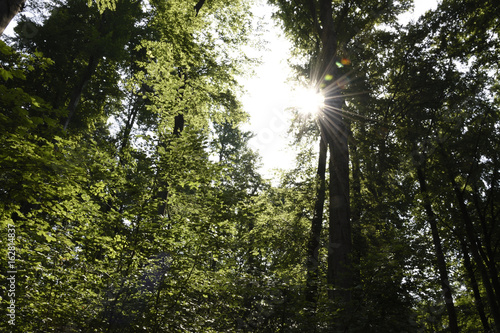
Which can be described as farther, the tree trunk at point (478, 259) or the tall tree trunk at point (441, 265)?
the tree trunk at point (478, 259)

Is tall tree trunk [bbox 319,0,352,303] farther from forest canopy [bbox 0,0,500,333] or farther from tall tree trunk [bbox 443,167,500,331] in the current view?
tall tree trunk [bbox 443,167,500,331]

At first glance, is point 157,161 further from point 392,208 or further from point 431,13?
point 431,13

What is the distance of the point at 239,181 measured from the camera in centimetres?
646

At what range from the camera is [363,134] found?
364 inches

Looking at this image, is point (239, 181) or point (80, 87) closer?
point (239, 181)

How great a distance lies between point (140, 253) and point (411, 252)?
4014 mm

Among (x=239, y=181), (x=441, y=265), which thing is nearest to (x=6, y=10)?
(x=239, y=181)

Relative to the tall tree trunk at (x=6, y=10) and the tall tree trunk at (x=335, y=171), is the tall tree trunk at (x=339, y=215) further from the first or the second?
the tall tree trunk at (x=6, y=10)

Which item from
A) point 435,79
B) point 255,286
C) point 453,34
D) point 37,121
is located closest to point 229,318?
point 255,286

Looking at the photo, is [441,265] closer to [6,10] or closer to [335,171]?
[335,171]

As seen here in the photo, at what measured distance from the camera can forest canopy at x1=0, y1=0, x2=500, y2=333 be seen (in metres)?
4.05

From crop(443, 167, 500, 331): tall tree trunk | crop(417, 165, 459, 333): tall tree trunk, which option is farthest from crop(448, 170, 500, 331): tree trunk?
crop(417, 165, 459, 333): tall tree trunk

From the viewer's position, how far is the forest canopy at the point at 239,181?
13.3 feet

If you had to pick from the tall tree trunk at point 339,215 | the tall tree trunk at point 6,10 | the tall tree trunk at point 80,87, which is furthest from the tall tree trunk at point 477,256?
the tall tree trunk at point 80,87
